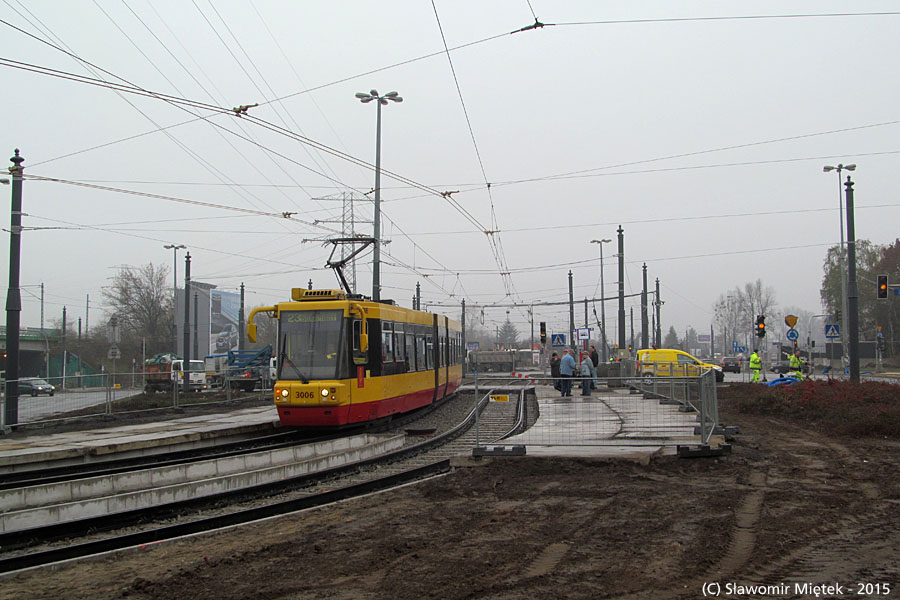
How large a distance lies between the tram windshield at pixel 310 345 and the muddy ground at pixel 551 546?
5.52 m

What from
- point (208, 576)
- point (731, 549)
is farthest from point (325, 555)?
point (731, 549)

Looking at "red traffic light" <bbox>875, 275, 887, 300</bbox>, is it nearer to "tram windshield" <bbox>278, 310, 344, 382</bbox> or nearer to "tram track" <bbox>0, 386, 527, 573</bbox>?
"tram track" <bbox>0, 386, 527, 573</bbox>

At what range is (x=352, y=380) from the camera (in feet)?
48.5

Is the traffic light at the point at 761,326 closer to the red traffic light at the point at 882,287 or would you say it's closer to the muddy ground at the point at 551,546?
the red traffic light at the point at 882,287

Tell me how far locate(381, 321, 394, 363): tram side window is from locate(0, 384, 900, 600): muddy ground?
6872 millimetres

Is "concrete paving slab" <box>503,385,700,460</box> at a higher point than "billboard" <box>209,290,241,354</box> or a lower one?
lower

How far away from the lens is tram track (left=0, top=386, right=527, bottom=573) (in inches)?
267

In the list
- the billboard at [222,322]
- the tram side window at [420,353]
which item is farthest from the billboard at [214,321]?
the tram side window at [420,353]

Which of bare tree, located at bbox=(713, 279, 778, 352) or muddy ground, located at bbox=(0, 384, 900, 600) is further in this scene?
bare tree, located at bbox=(713, 279, 778, 352)

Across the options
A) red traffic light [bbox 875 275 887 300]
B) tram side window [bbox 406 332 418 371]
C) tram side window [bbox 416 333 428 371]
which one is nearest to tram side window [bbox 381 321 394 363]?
tram side window [bbox 406 332 418 371]

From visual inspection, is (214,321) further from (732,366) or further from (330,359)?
(330,359)

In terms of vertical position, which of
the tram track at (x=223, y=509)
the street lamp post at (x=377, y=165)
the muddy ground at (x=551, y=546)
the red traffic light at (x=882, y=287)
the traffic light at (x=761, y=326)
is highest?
the street lamp post at (x=377, y=165)

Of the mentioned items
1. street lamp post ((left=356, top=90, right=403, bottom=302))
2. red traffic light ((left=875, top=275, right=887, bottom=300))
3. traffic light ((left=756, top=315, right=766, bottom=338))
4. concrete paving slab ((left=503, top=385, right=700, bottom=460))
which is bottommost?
concrete paving slab ((left=503, top=385, right=700, bottom=460))

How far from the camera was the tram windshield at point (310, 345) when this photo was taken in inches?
577
